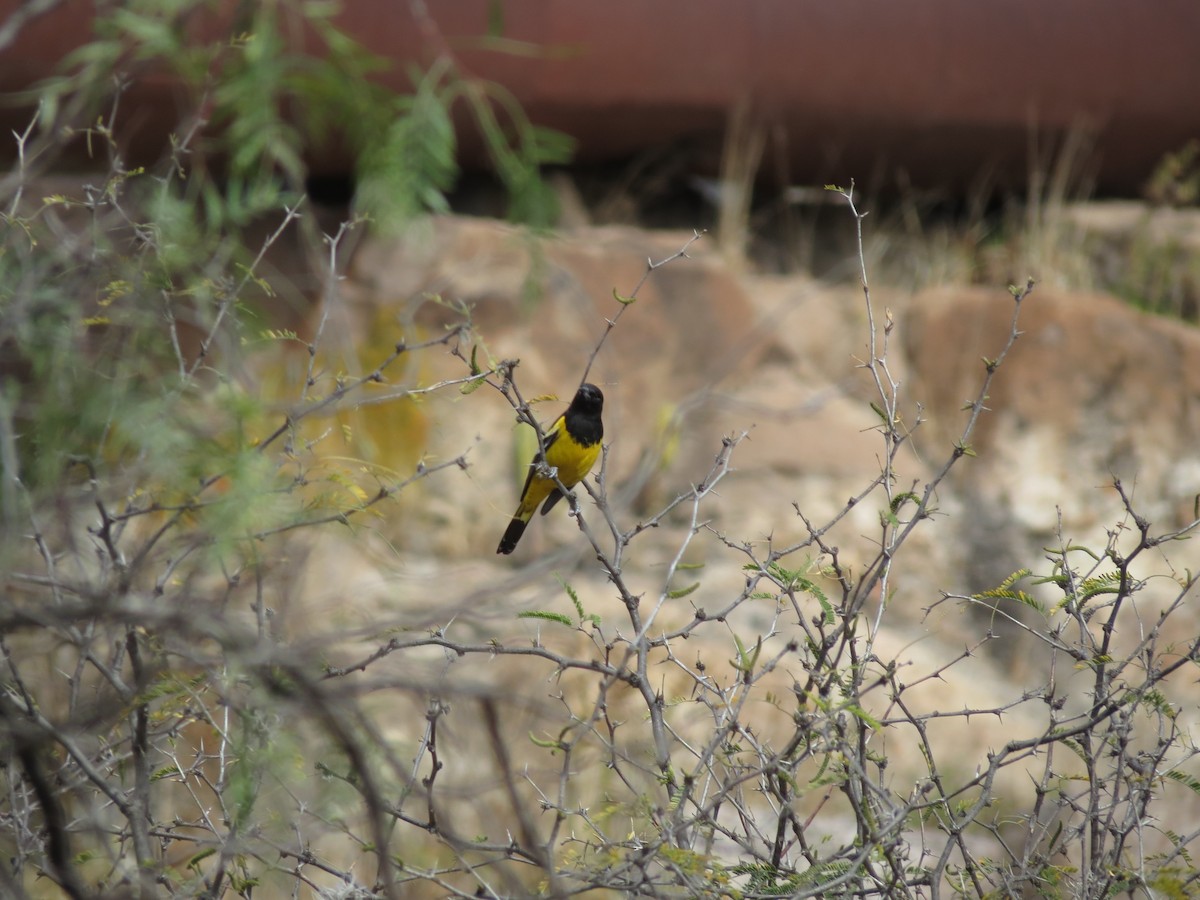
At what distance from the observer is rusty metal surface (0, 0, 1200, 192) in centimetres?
729

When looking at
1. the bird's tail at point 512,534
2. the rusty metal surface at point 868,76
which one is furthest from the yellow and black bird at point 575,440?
the rusty metal surface at point 868,76

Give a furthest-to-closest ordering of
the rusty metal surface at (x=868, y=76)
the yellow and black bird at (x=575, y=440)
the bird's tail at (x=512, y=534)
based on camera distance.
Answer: the rusty metal surface at (x=868, y=76) < the bird's tail at (x=512, y=534) < the yellow and black bird at (x=575, y=440)

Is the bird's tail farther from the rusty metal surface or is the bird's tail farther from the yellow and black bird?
the rusty metal surface

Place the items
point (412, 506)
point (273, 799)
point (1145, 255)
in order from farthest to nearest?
point (1145, 255) < point (412, 506) < point (273, 799)

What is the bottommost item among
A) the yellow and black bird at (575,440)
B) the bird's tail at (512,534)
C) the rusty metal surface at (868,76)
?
the bird's tail at (512,534)

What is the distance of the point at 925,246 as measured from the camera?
8258 mm

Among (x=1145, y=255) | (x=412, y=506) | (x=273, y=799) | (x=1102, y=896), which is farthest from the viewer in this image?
(x=1145, y=255)

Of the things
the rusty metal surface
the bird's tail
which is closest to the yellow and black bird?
the bird's tail

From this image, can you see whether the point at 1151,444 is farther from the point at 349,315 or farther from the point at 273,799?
the point at 273,799

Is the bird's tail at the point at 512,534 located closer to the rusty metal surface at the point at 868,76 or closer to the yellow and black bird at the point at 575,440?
the yellow and black bird at the point at 575,440

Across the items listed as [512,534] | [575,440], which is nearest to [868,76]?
[575,440]

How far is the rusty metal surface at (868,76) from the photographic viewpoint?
7289 mm

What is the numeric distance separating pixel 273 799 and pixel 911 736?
525cm

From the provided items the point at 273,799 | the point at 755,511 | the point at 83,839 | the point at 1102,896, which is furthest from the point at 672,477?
the point at 273,799
